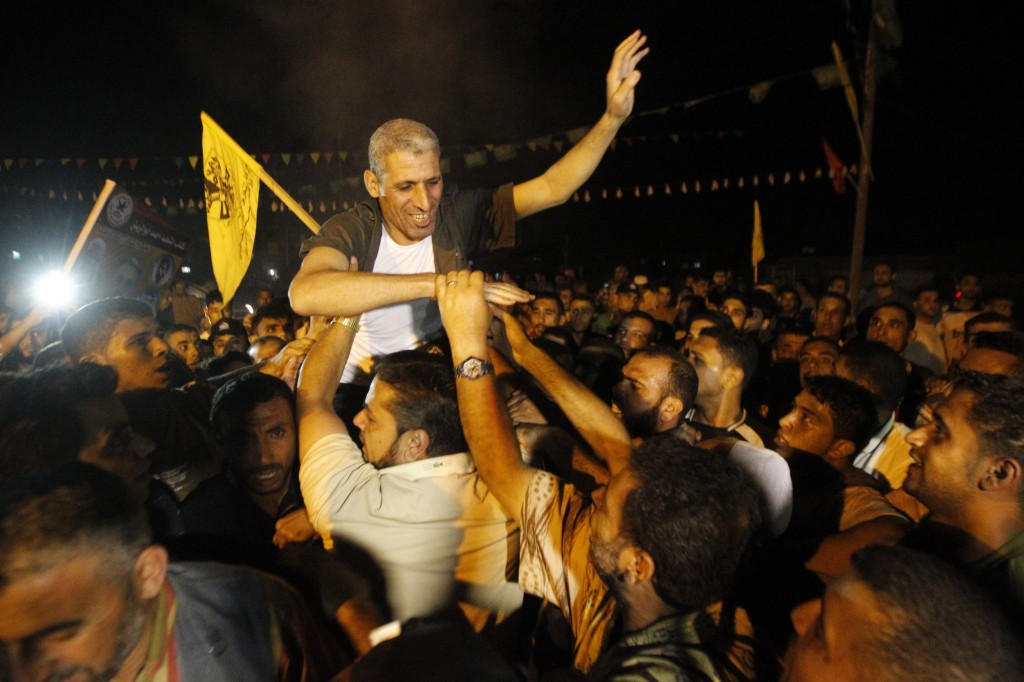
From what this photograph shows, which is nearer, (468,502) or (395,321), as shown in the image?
(468,502)

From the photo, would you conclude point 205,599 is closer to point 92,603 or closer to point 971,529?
point 92,603

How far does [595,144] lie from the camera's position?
10.6 ft

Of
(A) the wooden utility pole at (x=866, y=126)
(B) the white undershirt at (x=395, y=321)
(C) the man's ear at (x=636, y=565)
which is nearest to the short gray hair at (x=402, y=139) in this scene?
(B) the white undershirt at (x=395, y=321)

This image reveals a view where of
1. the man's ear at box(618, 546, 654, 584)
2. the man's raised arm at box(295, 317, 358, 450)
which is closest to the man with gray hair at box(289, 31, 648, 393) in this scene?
the man's raised arm at box(295, 317, 358, 450)

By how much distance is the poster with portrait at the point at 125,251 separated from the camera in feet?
17.8

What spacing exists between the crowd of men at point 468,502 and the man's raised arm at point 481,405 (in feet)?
0.03

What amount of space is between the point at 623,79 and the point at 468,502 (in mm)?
2101

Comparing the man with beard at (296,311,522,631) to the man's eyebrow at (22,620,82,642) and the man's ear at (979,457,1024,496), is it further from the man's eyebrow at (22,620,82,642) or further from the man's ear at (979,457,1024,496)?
the man's ear at (979,457,1024,496)

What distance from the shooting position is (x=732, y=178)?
2153 cm

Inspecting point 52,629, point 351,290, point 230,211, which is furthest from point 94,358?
point 52,629

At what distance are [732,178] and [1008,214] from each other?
8.26 metres

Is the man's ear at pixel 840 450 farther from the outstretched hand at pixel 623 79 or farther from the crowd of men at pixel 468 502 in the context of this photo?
the outstretched hand at pixel 623 79

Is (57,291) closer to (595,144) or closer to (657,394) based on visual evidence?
(595,144)

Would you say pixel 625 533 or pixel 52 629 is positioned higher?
pixel 52 629
